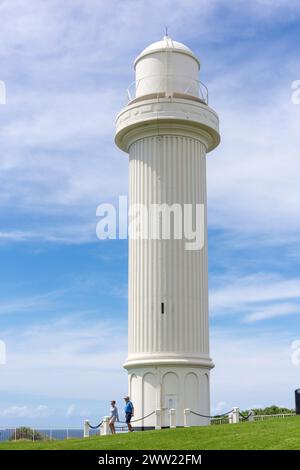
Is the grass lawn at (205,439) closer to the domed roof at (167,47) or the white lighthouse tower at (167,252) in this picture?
the white lighthouse tower at (167,252)

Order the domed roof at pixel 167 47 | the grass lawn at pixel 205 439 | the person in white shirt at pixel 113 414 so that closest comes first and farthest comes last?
1. the grass lawn at pixel 205 439
2. the person in white shirt at pixel 113 414
3. the domed roof at pixel 167 47

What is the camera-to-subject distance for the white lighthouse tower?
3316 cm

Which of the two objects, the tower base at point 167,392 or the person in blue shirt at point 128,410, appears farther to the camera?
the tower base at point 167,392

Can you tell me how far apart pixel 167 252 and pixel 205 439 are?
12.6 meters

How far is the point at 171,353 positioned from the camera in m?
33.1

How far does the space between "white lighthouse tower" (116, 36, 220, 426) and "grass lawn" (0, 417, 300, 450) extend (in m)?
6.29

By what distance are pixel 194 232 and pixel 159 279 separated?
119 inches

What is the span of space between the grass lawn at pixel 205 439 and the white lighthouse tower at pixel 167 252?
629 cm

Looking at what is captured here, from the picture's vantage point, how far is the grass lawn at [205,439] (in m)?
21.1

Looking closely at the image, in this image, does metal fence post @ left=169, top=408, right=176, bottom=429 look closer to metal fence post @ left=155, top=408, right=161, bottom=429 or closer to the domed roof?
metal fence post @ left=155, top=408, right=161, bottom=429

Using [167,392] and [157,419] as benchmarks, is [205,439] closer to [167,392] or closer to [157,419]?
[157,419]

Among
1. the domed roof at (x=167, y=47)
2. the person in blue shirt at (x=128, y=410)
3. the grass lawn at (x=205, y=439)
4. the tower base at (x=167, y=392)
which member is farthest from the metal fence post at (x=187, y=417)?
the domed roof at (x=167, y=47)
